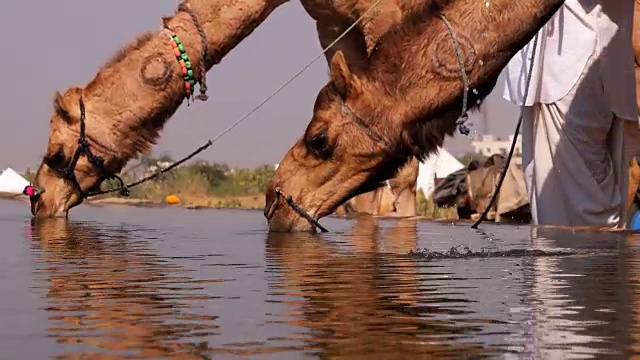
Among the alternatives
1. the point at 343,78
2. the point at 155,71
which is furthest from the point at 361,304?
the point at 155,71

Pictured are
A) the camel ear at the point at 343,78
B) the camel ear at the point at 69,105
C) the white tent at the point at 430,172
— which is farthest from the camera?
the white tent at the point at 430,172

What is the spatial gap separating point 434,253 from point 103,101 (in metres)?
6.08

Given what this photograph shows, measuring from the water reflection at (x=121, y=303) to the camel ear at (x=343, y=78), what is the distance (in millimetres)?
1923

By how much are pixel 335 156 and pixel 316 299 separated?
5001 millimetres

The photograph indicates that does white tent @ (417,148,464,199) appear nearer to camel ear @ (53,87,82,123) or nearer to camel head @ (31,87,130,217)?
camel head @ (31,87,130,217)

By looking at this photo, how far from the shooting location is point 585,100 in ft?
40.3

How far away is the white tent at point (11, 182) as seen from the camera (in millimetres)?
22906

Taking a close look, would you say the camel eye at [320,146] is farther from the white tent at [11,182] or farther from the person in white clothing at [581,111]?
the white tent at [11,182]

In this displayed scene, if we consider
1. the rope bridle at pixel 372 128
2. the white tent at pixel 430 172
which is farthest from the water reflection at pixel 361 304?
the white tent at pixel 430 172

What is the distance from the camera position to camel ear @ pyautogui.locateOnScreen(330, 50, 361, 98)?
9.43 metres

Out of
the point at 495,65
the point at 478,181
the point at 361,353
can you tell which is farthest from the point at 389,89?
the point at 478,181

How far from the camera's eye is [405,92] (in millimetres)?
9250

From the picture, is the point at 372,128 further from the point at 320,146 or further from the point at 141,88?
the point at 141,88

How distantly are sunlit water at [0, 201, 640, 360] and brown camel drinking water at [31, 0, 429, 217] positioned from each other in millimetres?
3852
